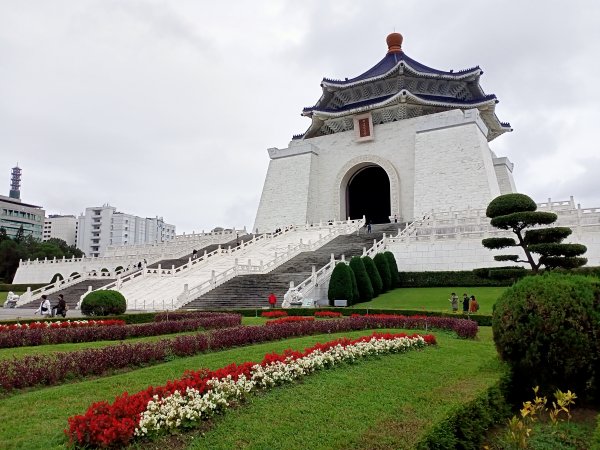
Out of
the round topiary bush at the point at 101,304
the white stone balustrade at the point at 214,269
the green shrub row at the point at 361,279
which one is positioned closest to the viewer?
the round topiary bush at the point at 101,304

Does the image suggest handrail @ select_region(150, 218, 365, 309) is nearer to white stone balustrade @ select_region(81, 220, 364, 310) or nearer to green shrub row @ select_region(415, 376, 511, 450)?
white stone balustrade @ select_region(81, 220, 364, 310)

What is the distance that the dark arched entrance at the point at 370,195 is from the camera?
40344mm

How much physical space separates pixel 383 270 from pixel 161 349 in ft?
43.9

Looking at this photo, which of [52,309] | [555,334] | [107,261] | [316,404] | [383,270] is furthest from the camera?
[107,261]

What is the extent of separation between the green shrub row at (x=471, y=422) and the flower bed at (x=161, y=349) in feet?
14.1

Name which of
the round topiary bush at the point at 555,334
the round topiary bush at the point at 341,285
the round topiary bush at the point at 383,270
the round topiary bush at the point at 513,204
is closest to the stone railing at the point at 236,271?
the round topiary bush at the point at 383,270

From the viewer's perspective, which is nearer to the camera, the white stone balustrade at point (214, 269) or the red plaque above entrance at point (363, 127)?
the white stone balustrade at point (214, 269)

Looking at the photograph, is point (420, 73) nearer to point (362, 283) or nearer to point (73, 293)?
point (362, 283)

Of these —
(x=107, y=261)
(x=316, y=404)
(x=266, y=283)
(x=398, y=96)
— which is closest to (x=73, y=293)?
(x=266, y=283)

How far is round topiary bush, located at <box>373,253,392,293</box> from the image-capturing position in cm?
1925

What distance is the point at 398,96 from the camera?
33625 millimetres

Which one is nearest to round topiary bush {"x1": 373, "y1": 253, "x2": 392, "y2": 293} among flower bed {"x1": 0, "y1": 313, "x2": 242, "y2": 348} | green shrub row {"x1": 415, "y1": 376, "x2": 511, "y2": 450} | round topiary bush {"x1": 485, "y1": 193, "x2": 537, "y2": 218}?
round topiary bush {"x1": 485, "y1": 193, "x2": 537, "y2": 218}

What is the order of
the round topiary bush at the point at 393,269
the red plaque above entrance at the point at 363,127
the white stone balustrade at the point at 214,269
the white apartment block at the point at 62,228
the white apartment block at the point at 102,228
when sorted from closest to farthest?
the white stone balustrade at the point at 214,269 → the round topiary bush at the point at 393,269 → the red plaque above entrance at the point at 363,127 → the white apartment block at the point at 102,228 → the white apartment block at the point at 62,228

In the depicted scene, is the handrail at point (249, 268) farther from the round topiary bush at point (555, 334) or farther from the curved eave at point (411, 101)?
the round topiary bush at point (555, 334)
